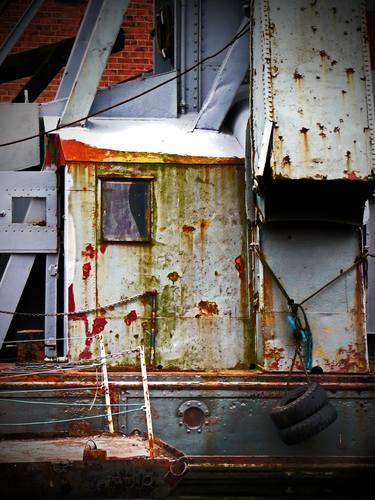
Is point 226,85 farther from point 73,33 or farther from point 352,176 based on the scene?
point 73,33

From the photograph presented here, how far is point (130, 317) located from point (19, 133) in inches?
85.8

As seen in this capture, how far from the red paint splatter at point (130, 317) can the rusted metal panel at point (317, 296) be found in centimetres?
106

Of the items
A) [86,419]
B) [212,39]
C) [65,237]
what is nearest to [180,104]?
[212,39]

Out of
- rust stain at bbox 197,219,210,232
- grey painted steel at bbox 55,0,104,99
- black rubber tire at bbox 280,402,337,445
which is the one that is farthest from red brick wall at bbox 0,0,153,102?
A: black rubber tire at bbox 280,402,337,445

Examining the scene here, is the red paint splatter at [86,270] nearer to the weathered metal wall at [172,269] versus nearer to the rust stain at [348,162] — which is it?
the weathered metal wall at [172,269]

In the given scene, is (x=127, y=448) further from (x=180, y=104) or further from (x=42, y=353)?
(x=180, y=104)

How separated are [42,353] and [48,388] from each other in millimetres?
907

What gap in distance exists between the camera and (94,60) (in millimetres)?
8617

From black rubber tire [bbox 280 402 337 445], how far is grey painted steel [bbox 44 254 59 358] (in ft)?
7.56

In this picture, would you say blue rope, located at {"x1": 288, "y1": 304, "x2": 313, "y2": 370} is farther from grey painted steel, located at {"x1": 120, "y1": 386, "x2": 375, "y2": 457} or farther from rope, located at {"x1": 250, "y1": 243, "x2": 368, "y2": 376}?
grey painted steel, located at {"x1": 120, "y1": 386, "x2": 375, "y2": 457}

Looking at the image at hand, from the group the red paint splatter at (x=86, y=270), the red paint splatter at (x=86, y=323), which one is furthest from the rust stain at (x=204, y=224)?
the red paint splatter at (x=86, y=323)

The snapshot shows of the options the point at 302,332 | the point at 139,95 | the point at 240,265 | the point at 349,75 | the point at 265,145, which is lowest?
the point at 302,332

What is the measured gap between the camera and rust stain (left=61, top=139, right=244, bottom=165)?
8.15 m

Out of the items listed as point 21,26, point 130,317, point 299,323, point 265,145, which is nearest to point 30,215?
point 130,317
